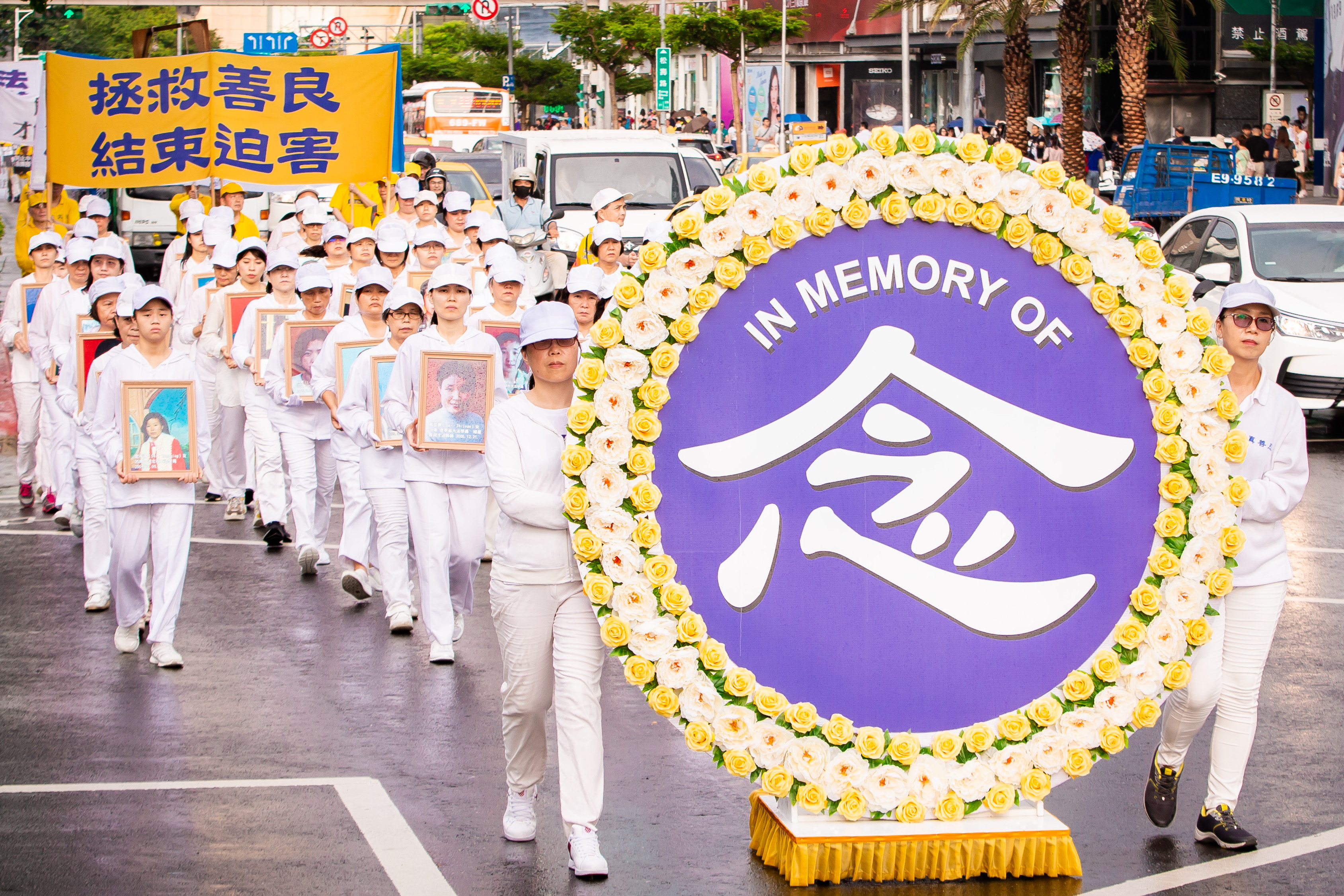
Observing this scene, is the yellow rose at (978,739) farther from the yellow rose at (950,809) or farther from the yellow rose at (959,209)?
the yellow rose at (959,209)

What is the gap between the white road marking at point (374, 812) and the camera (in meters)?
5.85

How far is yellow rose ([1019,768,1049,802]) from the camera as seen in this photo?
5891 mm

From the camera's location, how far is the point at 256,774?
7035 millimetres

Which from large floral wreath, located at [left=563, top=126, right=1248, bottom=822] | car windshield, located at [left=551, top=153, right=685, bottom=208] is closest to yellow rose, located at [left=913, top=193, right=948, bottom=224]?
large floral wreath, located at [left=563, top=126, right=1248, bottom=822]

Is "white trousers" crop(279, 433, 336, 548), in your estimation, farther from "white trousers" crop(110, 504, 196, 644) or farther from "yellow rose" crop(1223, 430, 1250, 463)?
"yellow rose" crop(1223, 430, 1250, 463)

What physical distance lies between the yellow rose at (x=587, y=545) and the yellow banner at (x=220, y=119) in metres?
9.46

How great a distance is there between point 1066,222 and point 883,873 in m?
2.32

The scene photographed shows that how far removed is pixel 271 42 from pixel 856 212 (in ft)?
201

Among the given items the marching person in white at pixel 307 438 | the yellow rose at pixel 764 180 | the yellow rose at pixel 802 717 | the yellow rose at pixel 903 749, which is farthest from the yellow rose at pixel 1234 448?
the marching person in white at pixel 307 438

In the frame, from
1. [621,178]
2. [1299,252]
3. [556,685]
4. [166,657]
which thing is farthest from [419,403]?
[621,178]

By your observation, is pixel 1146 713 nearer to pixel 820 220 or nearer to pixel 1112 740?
pixel 1112 740

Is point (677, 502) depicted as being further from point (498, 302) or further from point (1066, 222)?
point (498, 302)

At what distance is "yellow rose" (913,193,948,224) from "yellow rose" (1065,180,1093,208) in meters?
0.46

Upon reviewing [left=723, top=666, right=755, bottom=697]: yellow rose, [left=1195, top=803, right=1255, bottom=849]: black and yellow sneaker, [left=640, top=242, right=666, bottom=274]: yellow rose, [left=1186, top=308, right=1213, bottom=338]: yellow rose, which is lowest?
[left=1195, top=803, right=1255, bottom=849]: black and yellow sneaker
